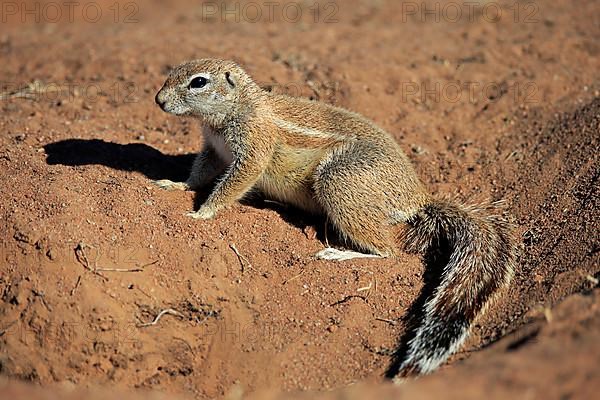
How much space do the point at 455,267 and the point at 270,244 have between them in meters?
1.62

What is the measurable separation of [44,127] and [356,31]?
5.19m

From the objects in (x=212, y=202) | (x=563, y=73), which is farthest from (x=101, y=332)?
(x=563, y=73)

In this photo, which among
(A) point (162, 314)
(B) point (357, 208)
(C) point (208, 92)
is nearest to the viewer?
(A) point (162, 314)

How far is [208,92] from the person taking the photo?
6250 millimetres

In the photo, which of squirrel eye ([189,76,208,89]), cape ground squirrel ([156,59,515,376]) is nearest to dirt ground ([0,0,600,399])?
cape ground squirrel ([156,59,515,376])

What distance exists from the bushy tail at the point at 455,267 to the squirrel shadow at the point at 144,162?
930 mm

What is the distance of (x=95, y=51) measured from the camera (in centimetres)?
943

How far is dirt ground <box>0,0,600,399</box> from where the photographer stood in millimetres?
4953
